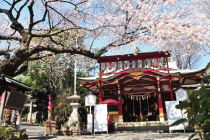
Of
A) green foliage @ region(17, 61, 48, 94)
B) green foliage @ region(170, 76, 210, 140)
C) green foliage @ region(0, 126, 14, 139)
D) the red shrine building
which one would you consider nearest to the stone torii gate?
green foliage @ region(0, 126, 14, 139)

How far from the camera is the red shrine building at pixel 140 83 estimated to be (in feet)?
39.6

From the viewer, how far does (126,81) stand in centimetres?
1476

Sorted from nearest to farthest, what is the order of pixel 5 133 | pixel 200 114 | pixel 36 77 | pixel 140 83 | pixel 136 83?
pixel 200 114 → pixel 5 133 → pixel 140 83 → pixel 136 83 → pixel 36 77

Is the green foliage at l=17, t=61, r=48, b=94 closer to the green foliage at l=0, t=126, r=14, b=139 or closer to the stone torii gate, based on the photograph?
the stone torii gate

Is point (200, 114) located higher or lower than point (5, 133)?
higher

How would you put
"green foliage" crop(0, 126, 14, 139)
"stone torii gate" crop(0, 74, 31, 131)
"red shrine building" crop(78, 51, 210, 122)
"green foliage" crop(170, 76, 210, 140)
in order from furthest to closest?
"red shrine building" crop(78, 51, 210, 122)
"stone torii gate" crop(0, 74, 31, 131)
"green foliage" crop(0, 126, 14, 139)
"green foliage" crop(170, 76, 210, 140)

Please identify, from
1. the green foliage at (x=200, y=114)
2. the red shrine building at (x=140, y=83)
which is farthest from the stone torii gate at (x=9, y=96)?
the green foliage at (x=200, y=114)

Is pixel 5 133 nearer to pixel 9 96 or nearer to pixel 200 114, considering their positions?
pixel 9 96

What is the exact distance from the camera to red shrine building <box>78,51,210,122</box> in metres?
12.1

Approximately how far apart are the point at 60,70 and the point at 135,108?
10060 mm

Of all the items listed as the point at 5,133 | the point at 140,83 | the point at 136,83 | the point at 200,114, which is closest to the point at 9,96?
the point at 5,133

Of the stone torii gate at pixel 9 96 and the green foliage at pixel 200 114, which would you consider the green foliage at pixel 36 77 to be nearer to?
the stone torii gate at pixel 9 96

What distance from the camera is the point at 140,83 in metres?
14.5

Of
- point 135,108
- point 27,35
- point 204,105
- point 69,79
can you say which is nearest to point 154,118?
point 135,108
